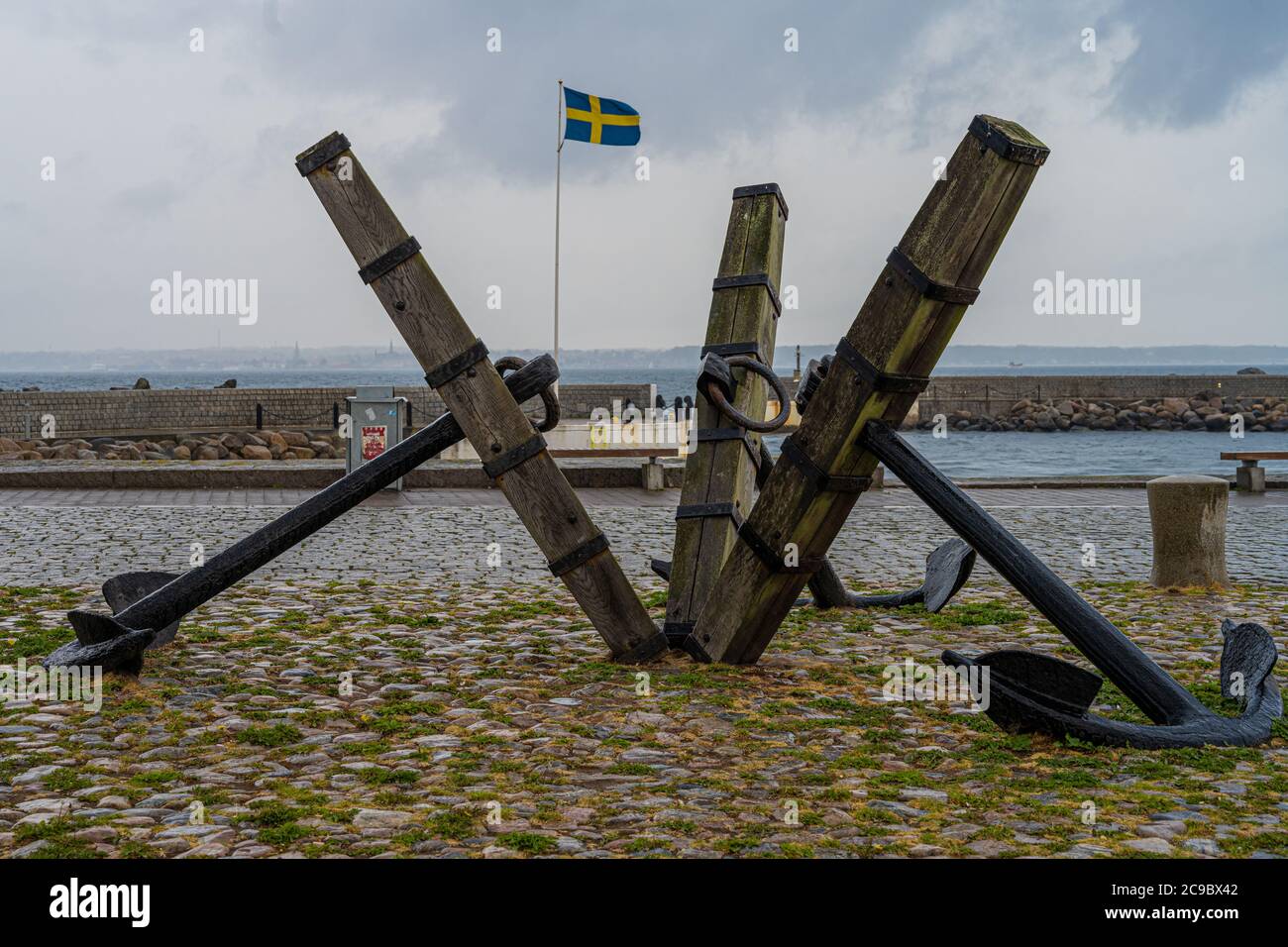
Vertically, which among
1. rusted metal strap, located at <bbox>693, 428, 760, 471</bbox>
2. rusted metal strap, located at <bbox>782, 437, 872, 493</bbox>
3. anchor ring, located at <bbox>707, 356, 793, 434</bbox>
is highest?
anchor ring, located at <bbox>707, 356, 793, 434</bbox>

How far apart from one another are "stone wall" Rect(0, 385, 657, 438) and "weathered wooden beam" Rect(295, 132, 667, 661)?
2311 cm

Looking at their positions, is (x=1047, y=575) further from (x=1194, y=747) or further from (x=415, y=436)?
(x=415, y=436)

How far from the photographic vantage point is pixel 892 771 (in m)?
4.05

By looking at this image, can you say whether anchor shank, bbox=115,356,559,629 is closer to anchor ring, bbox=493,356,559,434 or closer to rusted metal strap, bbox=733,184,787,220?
anchor ring, bbox=493,356,559,434

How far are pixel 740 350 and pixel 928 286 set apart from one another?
1.40 metres

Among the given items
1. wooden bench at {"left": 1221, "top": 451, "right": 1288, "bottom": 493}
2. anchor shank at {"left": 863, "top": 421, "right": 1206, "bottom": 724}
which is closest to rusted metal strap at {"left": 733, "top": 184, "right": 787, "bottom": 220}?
anchor shank at {"left": 863, "top": 421, "right": 1206, "bottom": 724}

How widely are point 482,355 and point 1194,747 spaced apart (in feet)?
9.83

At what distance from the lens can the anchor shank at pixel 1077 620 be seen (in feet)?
13.8

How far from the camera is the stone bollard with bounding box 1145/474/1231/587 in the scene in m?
8.02

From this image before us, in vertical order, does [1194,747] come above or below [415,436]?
below

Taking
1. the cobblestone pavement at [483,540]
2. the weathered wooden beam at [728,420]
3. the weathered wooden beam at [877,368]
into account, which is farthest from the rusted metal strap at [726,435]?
the cobblestone pavement at [483,540]

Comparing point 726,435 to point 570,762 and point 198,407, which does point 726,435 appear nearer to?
point 570,762

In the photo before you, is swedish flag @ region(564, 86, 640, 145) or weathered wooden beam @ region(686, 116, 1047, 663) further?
swedish flag @ region(564, 86, 640, 145)
